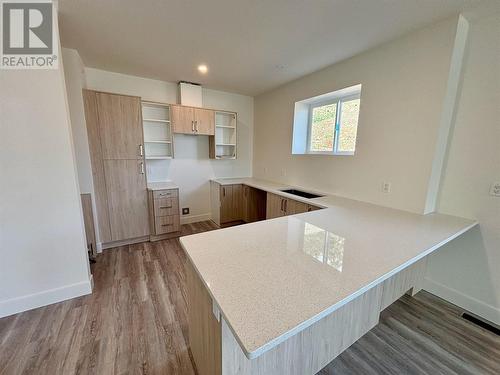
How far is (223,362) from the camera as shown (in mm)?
902

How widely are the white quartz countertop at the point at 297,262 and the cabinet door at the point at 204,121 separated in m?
2.44

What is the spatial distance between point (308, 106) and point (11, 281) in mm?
4005

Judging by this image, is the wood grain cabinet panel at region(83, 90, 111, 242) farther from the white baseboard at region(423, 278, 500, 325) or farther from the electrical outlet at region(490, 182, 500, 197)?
the electrical outlet at region(490, 182, 500, 197)

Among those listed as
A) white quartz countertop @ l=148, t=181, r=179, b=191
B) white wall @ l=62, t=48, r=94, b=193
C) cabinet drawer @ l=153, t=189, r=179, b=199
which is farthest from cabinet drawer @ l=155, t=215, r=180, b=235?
white wall @ l=62, t=48, r=94, b=193

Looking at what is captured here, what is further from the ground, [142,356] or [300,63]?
[300,63]

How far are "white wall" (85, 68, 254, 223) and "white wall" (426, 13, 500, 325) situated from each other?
10.5 ft

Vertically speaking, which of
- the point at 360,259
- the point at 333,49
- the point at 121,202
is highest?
the point at 333,49

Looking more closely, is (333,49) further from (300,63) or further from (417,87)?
(417,87)

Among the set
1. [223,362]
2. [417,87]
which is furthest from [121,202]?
[417,87]

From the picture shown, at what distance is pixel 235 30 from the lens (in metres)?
1.91

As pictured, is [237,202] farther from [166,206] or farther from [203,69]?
[203,69]

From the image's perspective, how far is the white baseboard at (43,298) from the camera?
177 cm

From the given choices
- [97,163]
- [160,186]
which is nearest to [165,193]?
[160,186]
